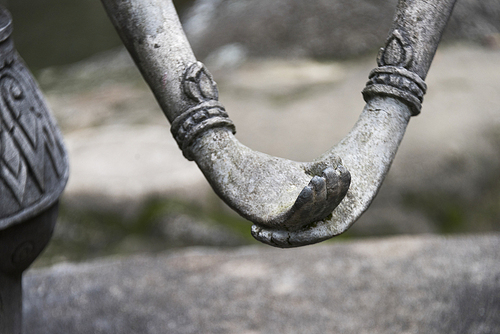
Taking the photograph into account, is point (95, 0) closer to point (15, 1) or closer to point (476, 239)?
point (15, 1)

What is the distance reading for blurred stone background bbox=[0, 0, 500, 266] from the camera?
2426mm

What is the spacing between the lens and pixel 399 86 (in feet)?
3.20

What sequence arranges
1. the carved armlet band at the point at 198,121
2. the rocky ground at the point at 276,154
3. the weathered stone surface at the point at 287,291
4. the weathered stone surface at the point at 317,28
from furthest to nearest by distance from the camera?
the weathered stone surface at the point at 317,28 → the rocky ground at the point at 276,154 → the weathered stone surface at the point at 287,291 → the carved armlet band at the point at 198,121

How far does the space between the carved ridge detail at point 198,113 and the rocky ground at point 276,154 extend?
1.41 m

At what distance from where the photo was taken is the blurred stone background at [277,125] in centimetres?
243

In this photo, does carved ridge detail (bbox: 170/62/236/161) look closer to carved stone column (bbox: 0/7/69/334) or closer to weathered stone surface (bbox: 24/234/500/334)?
carved stone column (bbox: 0/7/69/334)

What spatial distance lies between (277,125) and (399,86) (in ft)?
6.31

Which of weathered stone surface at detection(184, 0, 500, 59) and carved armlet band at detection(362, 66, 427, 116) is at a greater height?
carved armlet band at detection(362, 66, 427, 116)

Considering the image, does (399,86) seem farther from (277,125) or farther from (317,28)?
Answer: (317,28)

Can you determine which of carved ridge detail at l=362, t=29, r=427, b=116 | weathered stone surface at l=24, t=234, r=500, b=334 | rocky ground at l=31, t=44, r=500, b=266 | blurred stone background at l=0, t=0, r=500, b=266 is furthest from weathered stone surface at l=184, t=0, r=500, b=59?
carved ridge detail at l=362, t=29, r=427, b=116

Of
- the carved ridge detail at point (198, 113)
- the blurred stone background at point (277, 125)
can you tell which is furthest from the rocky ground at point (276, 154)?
the carved ridge detail at point (198, 113)

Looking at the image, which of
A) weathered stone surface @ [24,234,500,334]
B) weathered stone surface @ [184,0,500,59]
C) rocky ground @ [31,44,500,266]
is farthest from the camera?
weathered stone surface @ [184,0,500,59]

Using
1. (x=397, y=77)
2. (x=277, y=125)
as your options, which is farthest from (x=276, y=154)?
(x=397, y=77)

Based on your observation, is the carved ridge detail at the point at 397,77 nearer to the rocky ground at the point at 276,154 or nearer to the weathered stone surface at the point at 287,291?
the weathered stone surface at the point at 287,291
